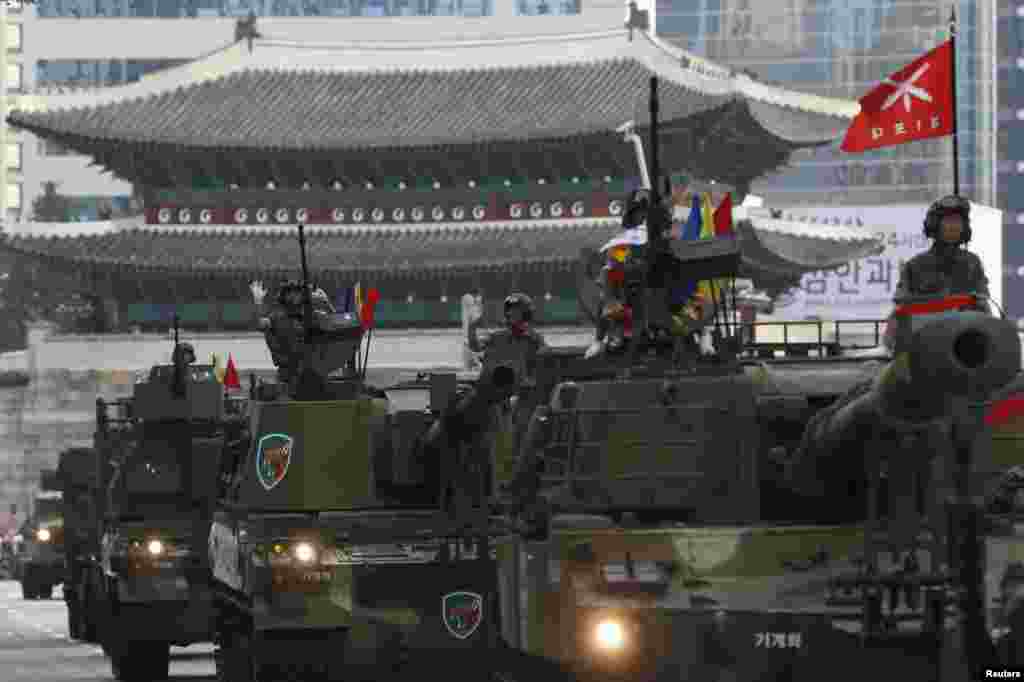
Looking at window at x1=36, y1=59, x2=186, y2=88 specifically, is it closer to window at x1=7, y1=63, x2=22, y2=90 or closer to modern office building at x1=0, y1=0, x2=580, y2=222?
modern office building at x1=0, y1=0, x2=580, y2=222

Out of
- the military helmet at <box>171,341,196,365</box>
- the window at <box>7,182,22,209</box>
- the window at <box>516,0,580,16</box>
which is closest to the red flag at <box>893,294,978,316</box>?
the military helmet at <box>171,341,196,365</box>

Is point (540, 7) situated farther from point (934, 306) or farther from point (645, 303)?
point (934, 306)

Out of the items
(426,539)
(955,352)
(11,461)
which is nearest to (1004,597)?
(955,352)

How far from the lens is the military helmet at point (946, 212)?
14.9 metres

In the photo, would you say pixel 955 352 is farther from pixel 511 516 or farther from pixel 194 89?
pixel 194 89

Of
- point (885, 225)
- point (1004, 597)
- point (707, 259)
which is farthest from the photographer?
point (885, 225)

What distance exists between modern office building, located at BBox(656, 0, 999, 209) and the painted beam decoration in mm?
66001

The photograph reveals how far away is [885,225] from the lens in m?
106

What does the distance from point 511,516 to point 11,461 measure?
2336 inches

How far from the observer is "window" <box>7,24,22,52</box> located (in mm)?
117438

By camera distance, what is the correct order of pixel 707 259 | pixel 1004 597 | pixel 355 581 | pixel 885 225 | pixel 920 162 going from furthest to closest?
pixel 920 162
pixel 885 225
pixel 355 581
pixel 707 259
pixel 1004 597

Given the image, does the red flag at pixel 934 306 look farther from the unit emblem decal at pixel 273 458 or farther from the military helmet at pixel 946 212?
the unit emblem decal at pixel 273 458

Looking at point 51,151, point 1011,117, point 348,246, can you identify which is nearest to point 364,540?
point 348,246

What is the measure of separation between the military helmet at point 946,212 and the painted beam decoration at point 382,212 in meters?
55.9
